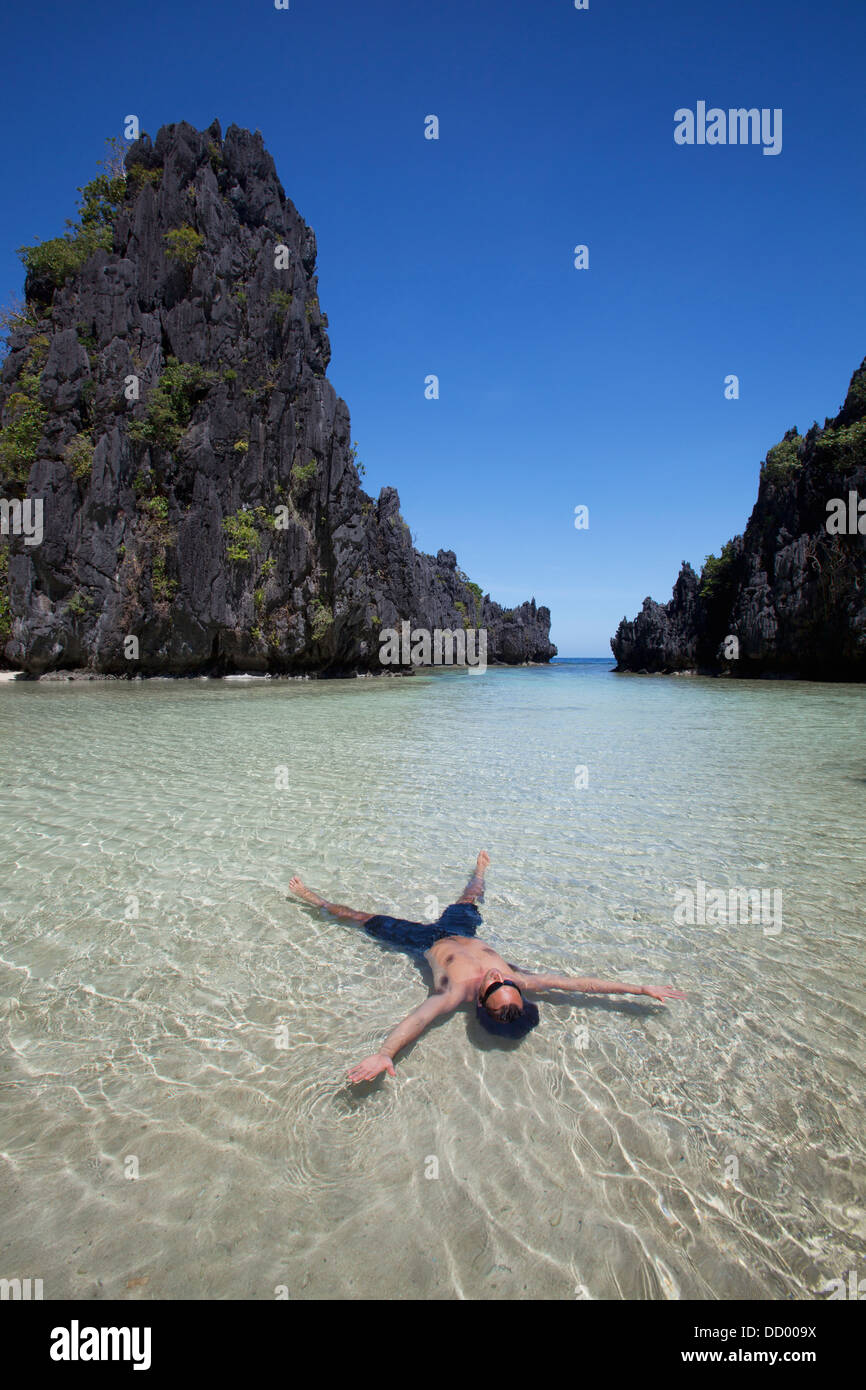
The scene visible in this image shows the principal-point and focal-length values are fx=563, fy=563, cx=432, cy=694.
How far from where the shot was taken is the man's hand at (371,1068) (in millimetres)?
2645

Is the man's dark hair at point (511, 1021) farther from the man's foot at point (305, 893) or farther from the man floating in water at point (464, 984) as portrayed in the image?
the man's foot at point (305, 893)

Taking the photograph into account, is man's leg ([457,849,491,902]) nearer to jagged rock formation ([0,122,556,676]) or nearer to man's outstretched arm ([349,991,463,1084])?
man's outstretched arm ([349,991,463,1084])

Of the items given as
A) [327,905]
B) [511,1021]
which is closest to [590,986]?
[511,1021]

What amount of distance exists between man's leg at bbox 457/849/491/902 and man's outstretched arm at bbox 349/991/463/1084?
51.5 inches

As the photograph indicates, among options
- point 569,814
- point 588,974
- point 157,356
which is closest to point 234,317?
point 157,356

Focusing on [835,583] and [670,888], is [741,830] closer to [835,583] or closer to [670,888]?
[670,888]

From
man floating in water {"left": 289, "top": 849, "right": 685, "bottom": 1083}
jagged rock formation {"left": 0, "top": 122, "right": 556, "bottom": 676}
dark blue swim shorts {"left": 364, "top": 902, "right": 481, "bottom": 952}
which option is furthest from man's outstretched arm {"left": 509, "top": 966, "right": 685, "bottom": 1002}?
jagged rock formation {"left": 0, "top": 122, "right": 556, "bottom": 676}

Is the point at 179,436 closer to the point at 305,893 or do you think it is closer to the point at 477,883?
the point at 305,893

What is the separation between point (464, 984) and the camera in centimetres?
336

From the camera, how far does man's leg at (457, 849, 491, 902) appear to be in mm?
4605

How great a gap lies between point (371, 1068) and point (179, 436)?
126 feet
